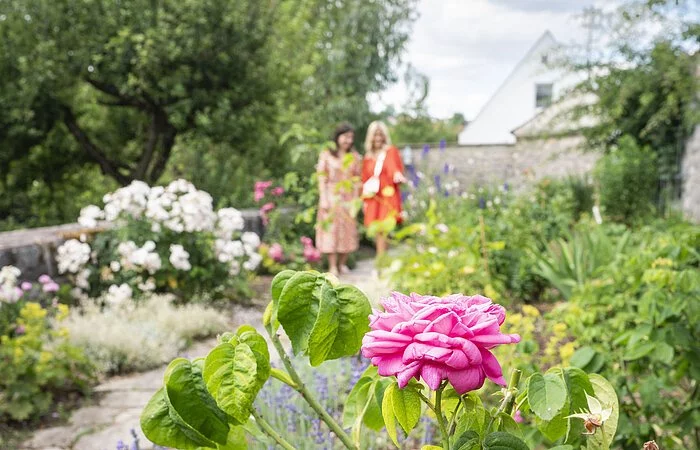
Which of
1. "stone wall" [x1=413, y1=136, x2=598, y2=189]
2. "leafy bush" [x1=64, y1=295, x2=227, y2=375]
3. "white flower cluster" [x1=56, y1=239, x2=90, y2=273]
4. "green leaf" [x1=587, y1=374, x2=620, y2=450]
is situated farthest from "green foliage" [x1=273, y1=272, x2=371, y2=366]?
"stone wall" [x1=413, y1=136, x2=598, y2=189]

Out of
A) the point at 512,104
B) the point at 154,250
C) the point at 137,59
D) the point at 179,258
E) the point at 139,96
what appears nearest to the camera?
the point at 179,258

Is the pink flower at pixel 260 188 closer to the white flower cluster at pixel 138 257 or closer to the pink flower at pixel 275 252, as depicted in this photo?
the pink flower at pixel 275 252

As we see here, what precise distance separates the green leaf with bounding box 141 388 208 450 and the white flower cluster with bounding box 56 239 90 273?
4.27 m

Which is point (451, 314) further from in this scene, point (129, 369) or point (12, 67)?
point (12, 67)

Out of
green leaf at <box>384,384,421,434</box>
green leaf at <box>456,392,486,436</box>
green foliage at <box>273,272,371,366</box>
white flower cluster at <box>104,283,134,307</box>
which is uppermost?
green foliage at <box>273,272,371,366</box>

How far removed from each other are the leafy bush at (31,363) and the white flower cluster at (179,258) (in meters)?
1.12

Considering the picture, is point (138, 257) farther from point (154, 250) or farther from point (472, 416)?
point (472, 416)

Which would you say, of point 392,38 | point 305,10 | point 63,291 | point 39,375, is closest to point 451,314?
point 39,375

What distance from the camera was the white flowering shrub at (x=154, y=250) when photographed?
16.2 ft

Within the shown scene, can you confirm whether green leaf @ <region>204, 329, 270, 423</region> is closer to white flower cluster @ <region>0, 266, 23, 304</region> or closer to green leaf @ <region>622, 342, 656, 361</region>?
green leaf @ <region>622, 342, 656, 361</region>

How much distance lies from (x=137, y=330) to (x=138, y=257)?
757 millimetres

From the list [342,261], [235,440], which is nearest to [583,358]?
[235,440]

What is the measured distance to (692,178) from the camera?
26.2ft

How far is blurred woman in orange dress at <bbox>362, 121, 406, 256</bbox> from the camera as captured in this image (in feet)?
22.6
